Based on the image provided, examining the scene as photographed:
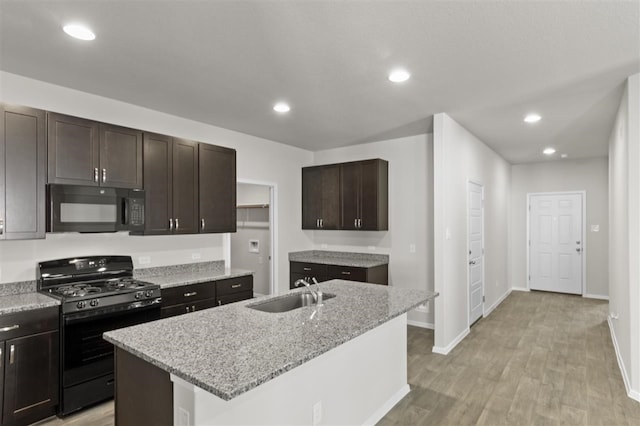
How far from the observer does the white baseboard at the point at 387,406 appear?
8.22 ft

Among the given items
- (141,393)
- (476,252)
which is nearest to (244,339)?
(141,393)

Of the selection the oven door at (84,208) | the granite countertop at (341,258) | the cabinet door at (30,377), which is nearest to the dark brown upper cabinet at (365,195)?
the granite countertop at (341,258)

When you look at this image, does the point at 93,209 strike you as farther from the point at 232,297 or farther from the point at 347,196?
the point at 347,196

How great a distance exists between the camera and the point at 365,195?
506 cm

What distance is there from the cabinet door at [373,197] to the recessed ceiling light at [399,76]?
6.80ft

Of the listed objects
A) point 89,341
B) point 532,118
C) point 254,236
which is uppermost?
point 532,118

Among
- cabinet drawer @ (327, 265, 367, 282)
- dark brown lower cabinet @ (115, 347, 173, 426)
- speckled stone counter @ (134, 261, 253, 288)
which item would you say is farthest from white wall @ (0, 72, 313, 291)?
dark brown lower cabinet @ (115, 347, 173, 426)

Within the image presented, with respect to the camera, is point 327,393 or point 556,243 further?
point 556,243

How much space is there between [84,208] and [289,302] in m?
1.86

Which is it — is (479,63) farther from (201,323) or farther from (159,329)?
(159,329)

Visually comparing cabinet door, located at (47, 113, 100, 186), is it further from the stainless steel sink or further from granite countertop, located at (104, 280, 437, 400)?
the stainless steel sink

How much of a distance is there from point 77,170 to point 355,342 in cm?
258

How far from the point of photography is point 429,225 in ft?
15.9

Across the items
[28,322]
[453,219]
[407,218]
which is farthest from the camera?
[407,218]
